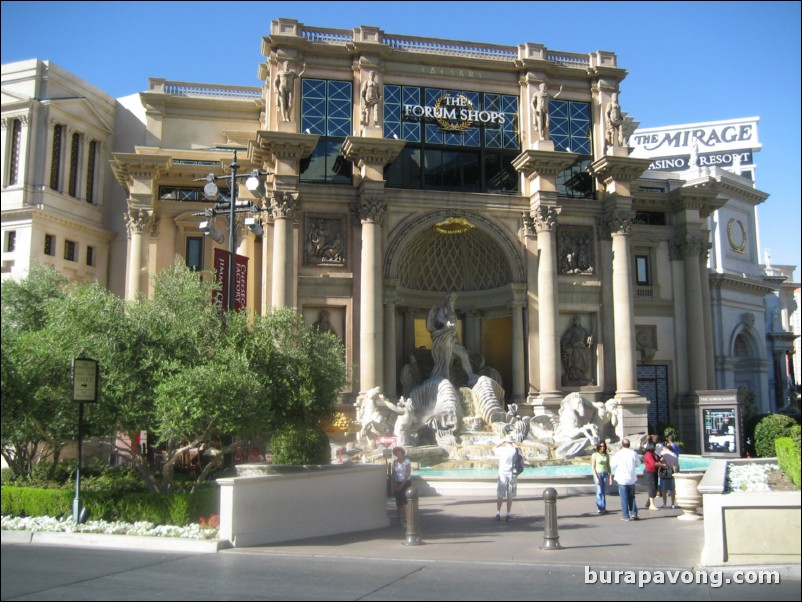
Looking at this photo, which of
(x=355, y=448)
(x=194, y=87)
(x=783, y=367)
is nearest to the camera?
(x=355, y=448)

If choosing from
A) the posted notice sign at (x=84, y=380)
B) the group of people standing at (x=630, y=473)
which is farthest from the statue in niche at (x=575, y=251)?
the posted notice sign at (x=84, y=380)

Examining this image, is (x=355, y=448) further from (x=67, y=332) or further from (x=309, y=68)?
(x=309, y=68)

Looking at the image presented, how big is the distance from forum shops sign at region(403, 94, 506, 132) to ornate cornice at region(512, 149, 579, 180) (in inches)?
101

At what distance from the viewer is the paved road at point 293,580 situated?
10859 millimetres

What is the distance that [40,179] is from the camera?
39.2m

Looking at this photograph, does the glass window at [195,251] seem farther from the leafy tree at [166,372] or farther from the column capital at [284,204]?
the leafy tree at [166,372]

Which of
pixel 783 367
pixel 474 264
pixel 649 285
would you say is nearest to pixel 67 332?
pixel 474 264

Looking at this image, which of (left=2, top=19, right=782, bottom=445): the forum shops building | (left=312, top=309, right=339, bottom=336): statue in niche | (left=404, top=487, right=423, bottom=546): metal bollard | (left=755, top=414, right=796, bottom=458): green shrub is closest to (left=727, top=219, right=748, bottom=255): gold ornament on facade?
(left=2, top=19, right=782, bottom=445): the forum shops building

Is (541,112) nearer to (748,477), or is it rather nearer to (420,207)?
(420,207)

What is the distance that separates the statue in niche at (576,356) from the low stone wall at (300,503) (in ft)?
64.7

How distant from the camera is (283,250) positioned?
32.8 m

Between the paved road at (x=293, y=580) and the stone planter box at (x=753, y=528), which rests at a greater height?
the stone planter box at (x=753, y=528)

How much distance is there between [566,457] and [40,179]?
28.0 meters

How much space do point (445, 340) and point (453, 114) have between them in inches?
413
